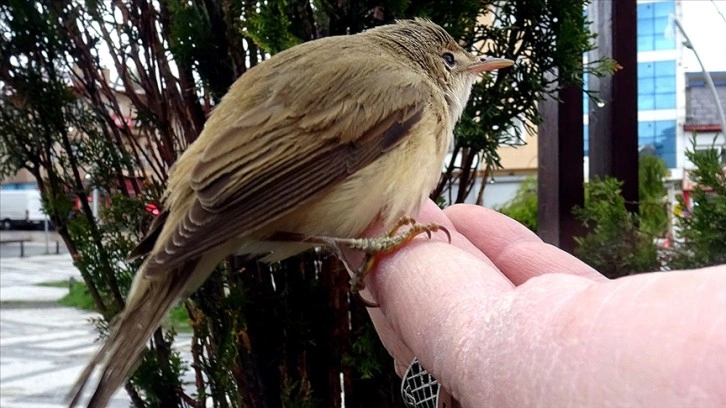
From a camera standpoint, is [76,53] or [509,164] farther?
[509,164]

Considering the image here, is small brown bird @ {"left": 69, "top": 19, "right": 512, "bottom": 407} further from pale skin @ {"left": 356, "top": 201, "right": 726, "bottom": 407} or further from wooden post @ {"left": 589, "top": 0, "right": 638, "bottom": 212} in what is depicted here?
wooden post @ {"left": 589, "top": 0, "right": 638, "bottom": 212}

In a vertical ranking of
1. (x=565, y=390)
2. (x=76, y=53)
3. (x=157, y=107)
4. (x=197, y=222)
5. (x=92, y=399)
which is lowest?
(x=92, y=399)

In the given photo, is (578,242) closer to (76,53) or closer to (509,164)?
(76,53)

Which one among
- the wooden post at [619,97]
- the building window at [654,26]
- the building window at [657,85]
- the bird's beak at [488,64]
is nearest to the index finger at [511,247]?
the bird's beak at [488,64]

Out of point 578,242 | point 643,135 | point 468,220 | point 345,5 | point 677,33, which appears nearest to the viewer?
point 468,220

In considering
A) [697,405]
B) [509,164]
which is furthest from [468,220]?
[509,164]

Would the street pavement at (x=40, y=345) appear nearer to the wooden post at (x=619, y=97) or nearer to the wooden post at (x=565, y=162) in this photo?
the wooden post at (x=565, y=162)

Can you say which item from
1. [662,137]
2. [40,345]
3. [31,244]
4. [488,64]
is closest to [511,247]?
[488,64]

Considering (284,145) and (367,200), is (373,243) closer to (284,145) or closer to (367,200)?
(367,200)
